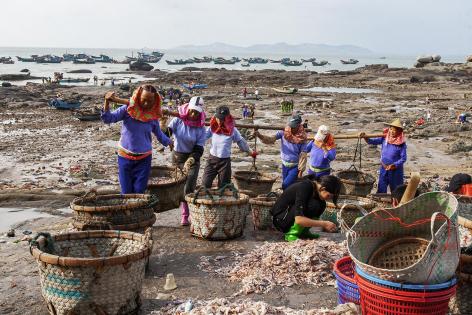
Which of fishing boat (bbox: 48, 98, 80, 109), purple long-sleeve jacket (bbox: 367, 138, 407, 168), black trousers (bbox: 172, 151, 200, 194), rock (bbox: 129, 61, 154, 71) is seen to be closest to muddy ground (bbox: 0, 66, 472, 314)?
fishing boat (bbox: 48, 98, 80, 109)

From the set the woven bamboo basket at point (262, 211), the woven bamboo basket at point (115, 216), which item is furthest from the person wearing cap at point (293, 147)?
the woven bamboo basket at point (115, 216)

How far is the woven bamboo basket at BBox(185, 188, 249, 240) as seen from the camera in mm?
6125

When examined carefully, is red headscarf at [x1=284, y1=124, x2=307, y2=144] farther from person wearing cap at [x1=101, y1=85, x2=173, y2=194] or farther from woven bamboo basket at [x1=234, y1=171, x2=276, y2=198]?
person wearing cap at [x1=101, y1=85, x2=173, y2=194]

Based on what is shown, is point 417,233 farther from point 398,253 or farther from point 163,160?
point 163,160

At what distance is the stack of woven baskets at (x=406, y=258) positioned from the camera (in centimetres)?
329

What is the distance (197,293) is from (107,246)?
994 millimetres

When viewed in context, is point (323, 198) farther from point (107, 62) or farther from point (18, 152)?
point (107, 62)

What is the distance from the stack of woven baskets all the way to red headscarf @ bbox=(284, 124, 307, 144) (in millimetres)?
3675

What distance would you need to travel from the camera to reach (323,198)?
18.7 ft

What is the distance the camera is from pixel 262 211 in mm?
6852

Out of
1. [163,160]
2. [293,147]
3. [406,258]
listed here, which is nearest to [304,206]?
[406,258]

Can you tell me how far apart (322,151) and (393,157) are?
133cm

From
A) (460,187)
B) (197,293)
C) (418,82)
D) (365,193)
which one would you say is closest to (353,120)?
(365,193)

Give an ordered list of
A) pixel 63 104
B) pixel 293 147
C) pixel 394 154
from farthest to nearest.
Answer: pixel 63 104, pixel 394 154, pixel 293 147
